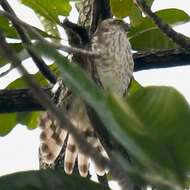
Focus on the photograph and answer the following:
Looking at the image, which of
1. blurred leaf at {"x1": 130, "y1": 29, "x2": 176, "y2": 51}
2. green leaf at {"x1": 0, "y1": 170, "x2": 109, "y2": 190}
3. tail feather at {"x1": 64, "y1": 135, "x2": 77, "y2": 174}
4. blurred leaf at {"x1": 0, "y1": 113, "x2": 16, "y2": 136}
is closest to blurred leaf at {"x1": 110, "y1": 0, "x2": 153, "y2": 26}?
blurred leaf at {"x1": 130, "y1": 29, "x2": 176, "y2": 51}

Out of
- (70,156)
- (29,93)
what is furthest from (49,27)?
(70,156)

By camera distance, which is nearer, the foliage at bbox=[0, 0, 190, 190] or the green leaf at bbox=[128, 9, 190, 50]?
the foliage at bbox=[0, 0, 190, 190]

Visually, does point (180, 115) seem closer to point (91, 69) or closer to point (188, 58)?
point (91, 69)

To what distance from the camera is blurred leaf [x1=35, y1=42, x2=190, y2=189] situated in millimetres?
724

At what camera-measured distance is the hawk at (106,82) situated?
3043 mm

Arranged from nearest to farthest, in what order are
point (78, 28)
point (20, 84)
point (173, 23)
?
point (78, 28)
point (173, 23)
point (20, 84)

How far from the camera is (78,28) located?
5.56 feet

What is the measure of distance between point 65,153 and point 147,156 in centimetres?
258

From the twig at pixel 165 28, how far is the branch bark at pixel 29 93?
13.2 inches

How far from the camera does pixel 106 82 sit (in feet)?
8.87

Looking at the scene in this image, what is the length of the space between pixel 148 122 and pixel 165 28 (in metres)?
1.68

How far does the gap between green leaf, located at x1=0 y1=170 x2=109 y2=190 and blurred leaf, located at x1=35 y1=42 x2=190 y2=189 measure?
21cm

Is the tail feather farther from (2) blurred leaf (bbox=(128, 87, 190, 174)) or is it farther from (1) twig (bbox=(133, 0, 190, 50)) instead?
(2) blurred leaf (bbox=(128, 87, 190, 174))

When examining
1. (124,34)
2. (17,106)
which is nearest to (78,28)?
(17,106)
